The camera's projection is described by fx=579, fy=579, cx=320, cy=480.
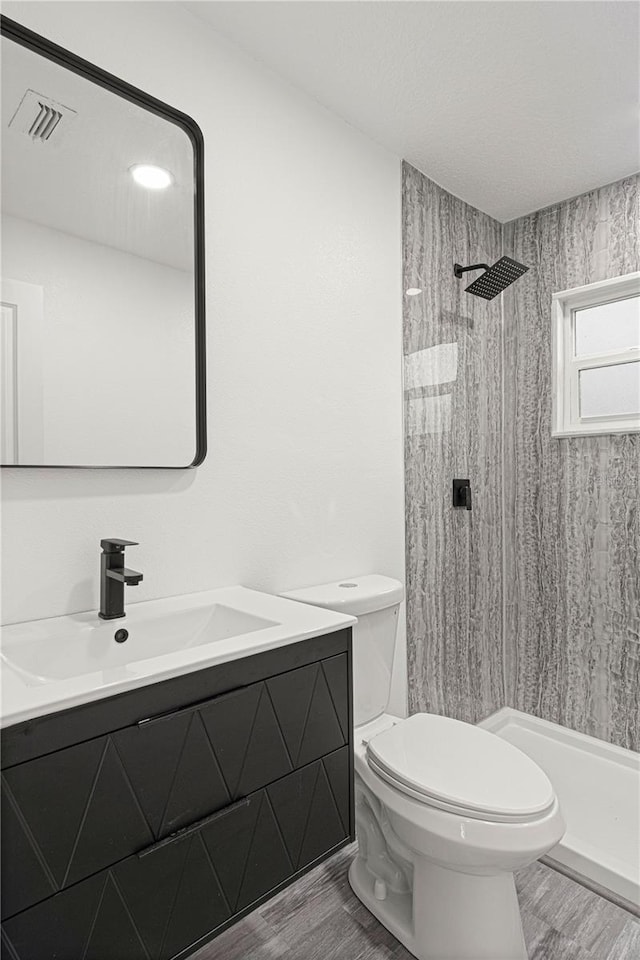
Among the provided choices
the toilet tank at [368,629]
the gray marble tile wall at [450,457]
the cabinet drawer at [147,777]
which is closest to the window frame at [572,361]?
the gray marble tile wall at [450,457]

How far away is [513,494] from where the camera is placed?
2.69 m

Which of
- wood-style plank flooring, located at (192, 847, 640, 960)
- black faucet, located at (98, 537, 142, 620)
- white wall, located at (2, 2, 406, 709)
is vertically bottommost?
wood-style plank flooring, located at (192, 847, 640, 960)

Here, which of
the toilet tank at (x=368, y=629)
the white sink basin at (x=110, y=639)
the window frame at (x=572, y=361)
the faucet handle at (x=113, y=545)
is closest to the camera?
the white sink basin at (x=110, y=639)

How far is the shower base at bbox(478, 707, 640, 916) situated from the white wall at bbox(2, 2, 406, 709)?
2.35 ft

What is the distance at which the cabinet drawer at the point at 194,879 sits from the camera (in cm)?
86

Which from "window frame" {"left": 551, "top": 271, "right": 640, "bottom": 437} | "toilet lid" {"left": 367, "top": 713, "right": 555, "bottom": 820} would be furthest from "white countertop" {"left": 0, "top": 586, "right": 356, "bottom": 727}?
"window frame" {"left": 551, "top": 271, "right": 640, "bottom": 437}

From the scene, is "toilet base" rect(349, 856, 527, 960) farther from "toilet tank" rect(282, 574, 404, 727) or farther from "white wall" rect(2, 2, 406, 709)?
"white wall" rect(2, 2, 406, 709)

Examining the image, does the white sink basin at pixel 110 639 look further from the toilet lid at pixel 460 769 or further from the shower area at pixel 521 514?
the shower area at pixel 521 514

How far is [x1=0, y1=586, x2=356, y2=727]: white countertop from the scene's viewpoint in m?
0.87

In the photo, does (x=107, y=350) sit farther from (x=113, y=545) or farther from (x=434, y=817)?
(x=434, y=817)

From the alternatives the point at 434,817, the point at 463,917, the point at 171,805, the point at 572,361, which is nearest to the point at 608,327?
the point at 572,361

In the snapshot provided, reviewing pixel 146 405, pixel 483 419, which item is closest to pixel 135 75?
pixel 146 405

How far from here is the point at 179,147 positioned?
1.49 m

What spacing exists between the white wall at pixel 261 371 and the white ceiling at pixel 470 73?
0.31ft
